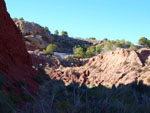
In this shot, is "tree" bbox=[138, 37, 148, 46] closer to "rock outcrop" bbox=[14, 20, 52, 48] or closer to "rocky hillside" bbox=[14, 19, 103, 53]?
"rocky hillside" bbox=[14, 19, 103, 53]

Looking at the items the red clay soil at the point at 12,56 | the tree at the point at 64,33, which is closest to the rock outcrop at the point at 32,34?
the tree at the point at 64,33

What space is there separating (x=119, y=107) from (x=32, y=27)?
2188 inches

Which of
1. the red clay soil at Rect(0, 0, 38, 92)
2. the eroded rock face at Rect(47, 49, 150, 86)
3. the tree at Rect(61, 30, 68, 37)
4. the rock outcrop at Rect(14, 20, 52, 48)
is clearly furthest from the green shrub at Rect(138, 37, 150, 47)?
the red clay soil at Rect(0, 0, 38, 92)

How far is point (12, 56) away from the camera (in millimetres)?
12992

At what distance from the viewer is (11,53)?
1311cm

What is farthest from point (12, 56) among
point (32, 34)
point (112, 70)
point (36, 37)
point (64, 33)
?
point (64, 33)

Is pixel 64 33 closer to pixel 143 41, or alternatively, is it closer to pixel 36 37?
pixel 143 41

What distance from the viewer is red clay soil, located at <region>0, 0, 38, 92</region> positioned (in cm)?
1072

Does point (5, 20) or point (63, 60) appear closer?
point (5, 20)

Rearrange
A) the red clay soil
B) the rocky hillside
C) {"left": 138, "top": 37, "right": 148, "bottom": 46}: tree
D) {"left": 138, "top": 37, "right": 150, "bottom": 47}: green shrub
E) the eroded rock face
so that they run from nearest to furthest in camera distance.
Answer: the red clay soil, the eroded rock face, the rocky hillside, {"left": 138, "top": 37, "right": 150, "bottom": 47}: green shrub, {"left": 138, "top": 37, "right": 148, "bottom": 46}: tree

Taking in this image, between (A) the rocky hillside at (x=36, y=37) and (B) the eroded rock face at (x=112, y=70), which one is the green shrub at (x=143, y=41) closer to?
(A) the rocky hillside at (x=36, y=37)

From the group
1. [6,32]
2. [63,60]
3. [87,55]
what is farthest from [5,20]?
[87,55]

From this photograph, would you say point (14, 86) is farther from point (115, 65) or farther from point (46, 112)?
point (115, 65)

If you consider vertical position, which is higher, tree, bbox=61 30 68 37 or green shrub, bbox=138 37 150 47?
tree, bbox=61 30 68 37
